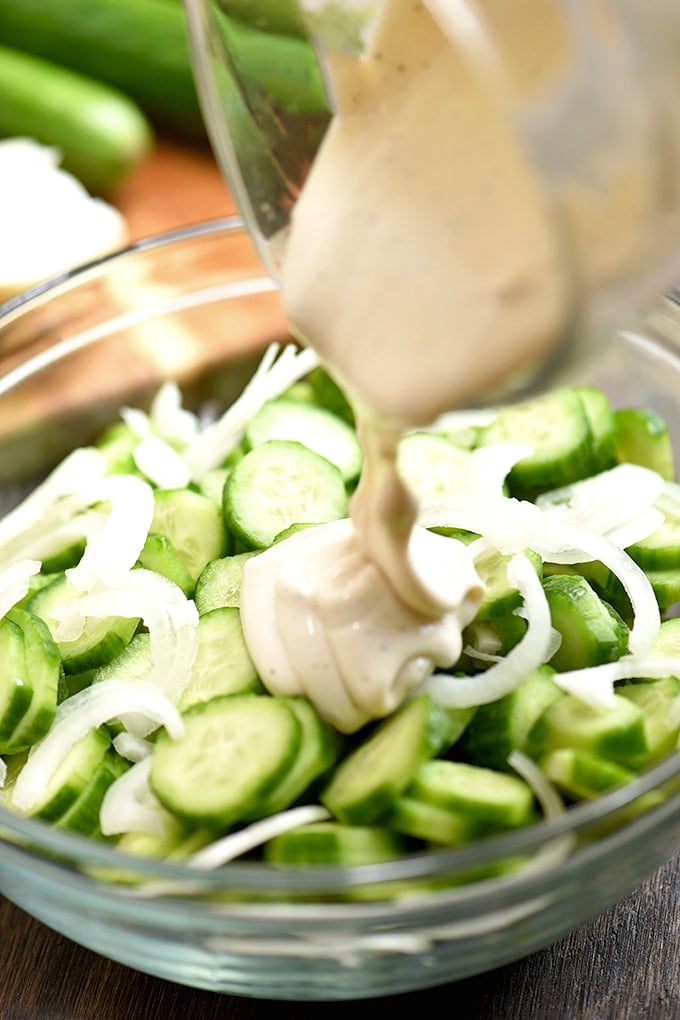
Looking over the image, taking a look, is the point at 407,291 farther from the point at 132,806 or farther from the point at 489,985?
the point at 489,985

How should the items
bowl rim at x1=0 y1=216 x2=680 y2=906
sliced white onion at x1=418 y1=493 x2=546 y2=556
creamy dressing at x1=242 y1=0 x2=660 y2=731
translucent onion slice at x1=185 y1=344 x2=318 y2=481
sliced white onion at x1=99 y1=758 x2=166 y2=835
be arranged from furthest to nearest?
translucent onion slice at x1=185 y1=344 x2=318 y2=481, sliced white onion at x1=418 y1=493 x2=546 y2=556, sliced white onion at x1=99 y1=758 x2=166 y2=835, bowl rim at x1=0 y1=216 x2=680 y2=906, creamy dressing at x1=242 y1=0 x2=660 y2=731

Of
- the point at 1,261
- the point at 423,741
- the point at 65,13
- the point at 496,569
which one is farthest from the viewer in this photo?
the point at 65,13

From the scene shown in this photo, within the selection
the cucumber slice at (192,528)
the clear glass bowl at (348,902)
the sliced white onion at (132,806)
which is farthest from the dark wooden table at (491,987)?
the cucumber slice at (192,528)

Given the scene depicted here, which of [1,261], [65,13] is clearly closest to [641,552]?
[1,261]

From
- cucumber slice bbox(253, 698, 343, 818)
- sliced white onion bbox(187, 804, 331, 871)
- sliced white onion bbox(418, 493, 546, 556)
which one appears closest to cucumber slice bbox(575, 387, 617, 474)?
sliced white onion bbox(418, 493, 546, 556)

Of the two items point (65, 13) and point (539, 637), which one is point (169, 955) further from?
point (65, 13)

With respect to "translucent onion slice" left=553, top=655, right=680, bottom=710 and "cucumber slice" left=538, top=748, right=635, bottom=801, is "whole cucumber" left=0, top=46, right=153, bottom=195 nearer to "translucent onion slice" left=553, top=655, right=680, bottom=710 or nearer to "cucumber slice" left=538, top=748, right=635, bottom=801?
"translucent onion slice" left=553, top=655, right=680, bottom=710
